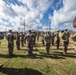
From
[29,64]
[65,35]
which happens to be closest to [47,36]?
[65,35]

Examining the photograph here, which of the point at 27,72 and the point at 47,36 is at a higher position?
the point at 47,36

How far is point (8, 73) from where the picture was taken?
10.2 metres

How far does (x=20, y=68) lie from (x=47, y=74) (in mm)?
2298

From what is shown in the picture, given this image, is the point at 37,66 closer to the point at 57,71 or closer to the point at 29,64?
the point at 29,64

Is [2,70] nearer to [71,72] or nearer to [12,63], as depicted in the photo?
[12,63]

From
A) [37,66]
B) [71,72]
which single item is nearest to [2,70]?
[37,66]

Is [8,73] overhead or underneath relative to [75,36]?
underneath

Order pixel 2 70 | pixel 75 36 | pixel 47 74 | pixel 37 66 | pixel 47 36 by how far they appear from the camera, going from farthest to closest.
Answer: pixel 47 36 → pixel 37 66 → pixel 2 70 → pixel 47 74 → pixel 75 36

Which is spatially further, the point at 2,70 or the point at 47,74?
the point at 2,70

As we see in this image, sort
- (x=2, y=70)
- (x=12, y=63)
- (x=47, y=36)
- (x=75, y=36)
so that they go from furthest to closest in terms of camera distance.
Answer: (x=47, y=36) → (x=12, y=63) → (x=2, y=70) → (x=75, y=36)

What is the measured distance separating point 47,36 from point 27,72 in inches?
260

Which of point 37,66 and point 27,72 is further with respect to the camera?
point 37,66

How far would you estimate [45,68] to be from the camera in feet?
36.9

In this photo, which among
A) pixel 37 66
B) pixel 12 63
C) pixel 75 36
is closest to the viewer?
pixel 75 36
